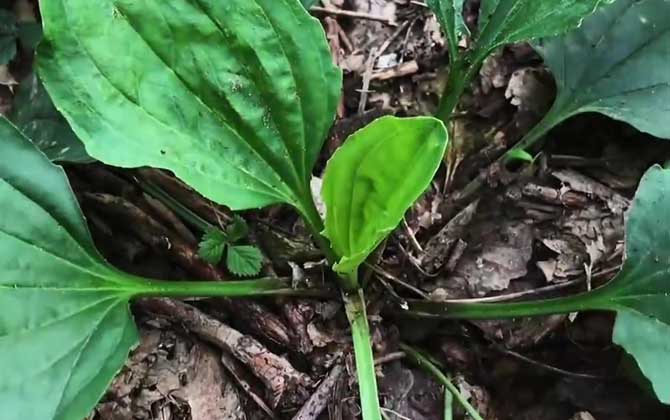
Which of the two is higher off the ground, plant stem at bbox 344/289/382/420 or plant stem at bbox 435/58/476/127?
plant stem at bbox 435/58/476/127

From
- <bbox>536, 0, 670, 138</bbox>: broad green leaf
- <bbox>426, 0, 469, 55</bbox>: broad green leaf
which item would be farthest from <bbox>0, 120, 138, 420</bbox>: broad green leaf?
<bbox>536, 0, 670, 138</bbox>: broad green leaf

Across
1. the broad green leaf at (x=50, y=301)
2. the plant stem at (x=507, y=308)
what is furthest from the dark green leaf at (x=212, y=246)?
the plant stem at (x=507, y=308)

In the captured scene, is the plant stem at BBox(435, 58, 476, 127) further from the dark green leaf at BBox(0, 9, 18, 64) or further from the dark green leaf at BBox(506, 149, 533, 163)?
the dark green leaf at BBox(0, 9, 18, 64)

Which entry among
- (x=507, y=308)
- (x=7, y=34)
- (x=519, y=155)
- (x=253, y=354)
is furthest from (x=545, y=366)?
(x=7, y=34)

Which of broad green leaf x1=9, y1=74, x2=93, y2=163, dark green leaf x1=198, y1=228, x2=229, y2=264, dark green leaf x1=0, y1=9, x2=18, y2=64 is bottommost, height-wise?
dark green leaf x1=198, y1=228, x2=229, y2=264

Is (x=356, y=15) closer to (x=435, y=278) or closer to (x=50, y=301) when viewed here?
(x=435, y=278)

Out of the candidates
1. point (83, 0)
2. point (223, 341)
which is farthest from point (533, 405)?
point (83, 0)
